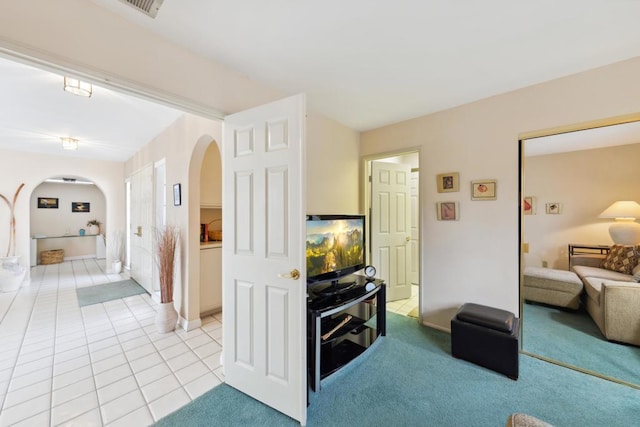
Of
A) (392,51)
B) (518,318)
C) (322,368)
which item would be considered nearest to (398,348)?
(322,368)

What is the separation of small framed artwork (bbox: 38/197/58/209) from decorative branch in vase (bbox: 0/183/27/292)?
2669 millimetres

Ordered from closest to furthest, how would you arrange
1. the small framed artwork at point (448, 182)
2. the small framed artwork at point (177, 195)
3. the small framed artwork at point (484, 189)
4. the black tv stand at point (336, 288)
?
the black tv stand at point (336, 288)
the small framed artwork at point (484, 189)
the small framed artwork at point (448, 182)
the small framed artwork at point (177, 195)

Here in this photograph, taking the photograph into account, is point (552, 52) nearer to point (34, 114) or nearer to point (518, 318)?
point (518, 318)

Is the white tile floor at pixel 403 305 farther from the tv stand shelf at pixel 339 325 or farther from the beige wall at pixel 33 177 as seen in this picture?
the beige wall at pixel 33 177

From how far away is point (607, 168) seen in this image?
197 centimetres

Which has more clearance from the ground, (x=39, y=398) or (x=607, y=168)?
(x=607, y=168)

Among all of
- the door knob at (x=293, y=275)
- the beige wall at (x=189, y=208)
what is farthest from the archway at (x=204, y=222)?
the door knob at (x=293, y=275)

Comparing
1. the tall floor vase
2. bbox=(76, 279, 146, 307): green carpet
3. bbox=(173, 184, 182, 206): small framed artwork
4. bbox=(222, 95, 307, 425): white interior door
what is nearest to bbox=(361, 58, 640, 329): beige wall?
bbox=(222, 95, 307, 425): white interior door

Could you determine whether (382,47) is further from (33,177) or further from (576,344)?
(33,177)

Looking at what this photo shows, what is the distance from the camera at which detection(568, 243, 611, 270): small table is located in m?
2.04

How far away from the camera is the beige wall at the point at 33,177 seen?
13.4ft

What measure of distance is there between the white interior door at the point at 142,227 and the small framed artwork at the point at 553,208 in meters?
4.97

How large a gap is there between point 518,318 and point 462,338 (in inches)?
22.0

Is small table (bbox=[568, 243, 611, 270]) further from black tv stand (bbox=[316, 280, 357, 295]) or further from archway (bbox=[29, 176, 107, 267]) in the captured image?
archway (bbox=[29, 176, 107, 267])
